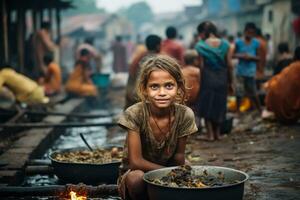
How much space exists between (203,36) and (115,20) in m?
43.8

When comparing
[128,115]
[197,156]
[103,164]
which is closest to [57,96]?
[197,156]

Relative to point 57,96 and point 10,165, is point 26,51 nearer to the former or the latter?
point 57,96

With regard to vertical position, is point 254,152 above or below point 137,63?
below

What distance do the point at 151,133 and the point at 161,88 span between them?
38 cm

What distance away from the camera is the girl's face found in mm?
3984

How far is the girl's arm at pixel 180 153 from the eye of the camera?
4.16 meters

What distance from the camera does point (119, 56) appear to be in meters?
26.1

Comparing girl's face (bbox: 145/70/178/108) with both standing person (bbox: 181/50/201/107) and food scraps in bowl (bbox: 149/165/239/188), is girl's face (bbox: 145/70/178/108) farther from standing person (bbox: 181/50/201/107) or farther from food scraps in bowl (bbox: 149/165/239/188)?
standing person (bbox: 181/50/201/107)

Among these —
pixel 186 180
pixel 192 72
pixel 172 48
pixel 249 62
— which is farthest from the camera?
pixel 249 62

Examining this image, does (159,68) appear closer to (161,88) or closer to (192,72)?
(161,88)

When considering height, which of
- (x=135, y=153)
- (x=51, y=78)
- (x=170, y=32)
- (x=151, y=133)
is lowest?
(x=51, y=78)

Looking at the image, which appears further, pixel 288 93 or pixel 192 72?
pixel 288 93

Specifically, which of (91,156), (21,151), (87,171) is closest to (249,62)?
(21,151)

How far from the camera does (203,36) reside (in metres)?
8.50
